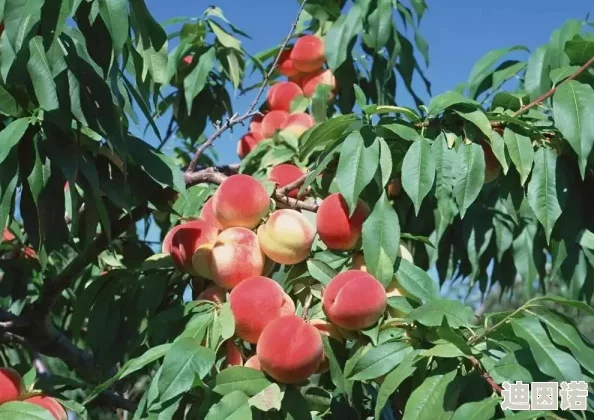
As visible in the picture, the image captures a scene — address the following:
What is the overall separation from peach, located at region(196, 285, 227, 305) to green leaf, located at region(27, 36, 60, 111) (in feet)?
1.08

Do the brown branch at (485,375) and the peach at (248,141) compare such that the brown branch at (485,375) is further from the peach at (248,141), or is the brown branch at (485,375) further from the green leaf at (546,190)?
the peach at (248,141)

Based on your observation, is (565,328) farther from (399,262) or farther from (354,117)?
(354,117)

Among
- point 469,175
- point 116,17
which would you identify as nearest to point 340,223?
point 469,175

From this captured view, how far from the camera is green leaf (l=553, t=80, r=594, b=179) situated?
833 millimetres

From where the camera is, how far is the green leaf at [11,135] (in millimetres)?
754

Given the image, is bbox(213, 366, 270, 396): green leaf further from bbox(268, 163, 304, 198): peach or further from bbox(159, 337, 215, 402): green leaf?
bbox(268, 163, 304, 198): peach

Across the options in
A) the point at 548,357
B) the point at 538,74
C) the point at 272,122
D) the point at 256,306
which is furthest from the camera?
the point at 272,122

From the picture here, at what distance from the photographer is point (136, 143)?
3.05 feet

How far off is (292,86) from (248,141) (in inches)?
6.5

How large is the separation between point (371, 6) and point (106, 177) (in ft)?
2.84

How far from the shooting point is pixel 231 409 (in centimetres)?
77

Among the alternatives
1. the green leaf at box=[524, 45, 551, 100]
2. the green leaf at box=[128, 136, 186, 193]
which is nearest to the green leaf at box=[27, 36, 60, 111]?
the green leaf at box=[128, 136, 186, 193]

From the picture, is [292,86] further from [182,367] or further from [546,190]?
[182,367]

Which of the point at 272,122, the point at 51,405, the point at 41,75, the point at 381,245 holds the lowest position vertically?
the point at 51,405
